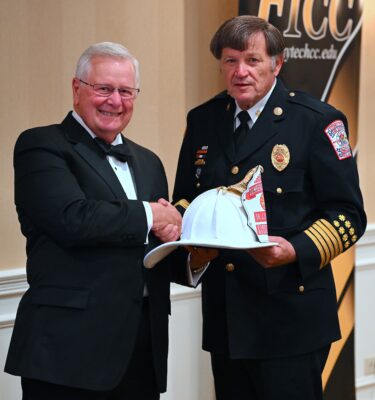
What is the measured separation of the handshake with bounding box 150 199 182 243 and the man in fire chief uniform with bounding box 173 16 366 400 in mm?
175

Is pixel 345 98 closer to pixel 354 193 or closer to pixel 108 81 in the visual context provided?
pixel 354 193

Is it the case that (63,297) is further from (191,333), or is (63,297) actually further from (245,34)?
(191,333)

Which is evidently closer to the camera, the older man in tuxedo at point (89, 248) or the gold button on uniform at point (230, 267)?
the older man in tuxedo at point (89, 248)

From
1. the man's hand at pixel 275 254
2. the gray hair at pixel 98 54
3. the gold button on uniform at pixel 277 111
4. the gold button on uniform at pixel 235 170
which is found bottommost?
the man's hand at pixel 275 254

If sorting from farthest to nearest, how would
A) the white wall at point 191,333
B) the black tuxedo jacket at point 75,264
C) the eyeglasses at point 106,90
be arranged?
the white wall at point 191,333 < the eyeglasses at point 106,90 < the black tuxedo jacket at point 75,264

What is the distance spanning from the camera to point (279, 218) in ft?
7.85

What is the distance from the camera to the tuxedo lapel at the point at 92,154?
7.09 ft

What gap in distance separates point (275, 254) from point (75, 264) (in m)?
0.56

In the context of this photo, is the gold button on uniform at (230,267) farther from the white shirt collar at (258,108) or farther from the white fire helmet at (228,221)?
the white shirt collar at (258,108)

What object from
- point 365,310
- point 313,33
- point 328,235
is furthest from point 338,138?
point 365,310

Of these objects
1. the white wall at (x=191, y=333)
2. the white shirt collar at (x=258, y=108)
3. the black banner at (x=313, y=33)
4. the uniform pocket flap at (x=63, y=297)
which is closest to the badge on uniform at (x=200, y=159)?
the white shirt collar at (x=258, y=108)

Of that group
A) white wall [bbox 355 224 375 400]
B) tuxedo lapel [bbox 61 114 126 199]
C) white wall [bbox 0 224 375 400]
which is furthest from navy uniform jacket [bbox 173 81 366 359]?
white wall [bbox 355 224 375 400]

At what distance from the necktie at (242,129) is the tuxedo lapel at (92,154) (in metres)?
0.46

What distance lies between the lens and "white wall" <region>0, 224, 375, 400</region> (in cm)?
308
